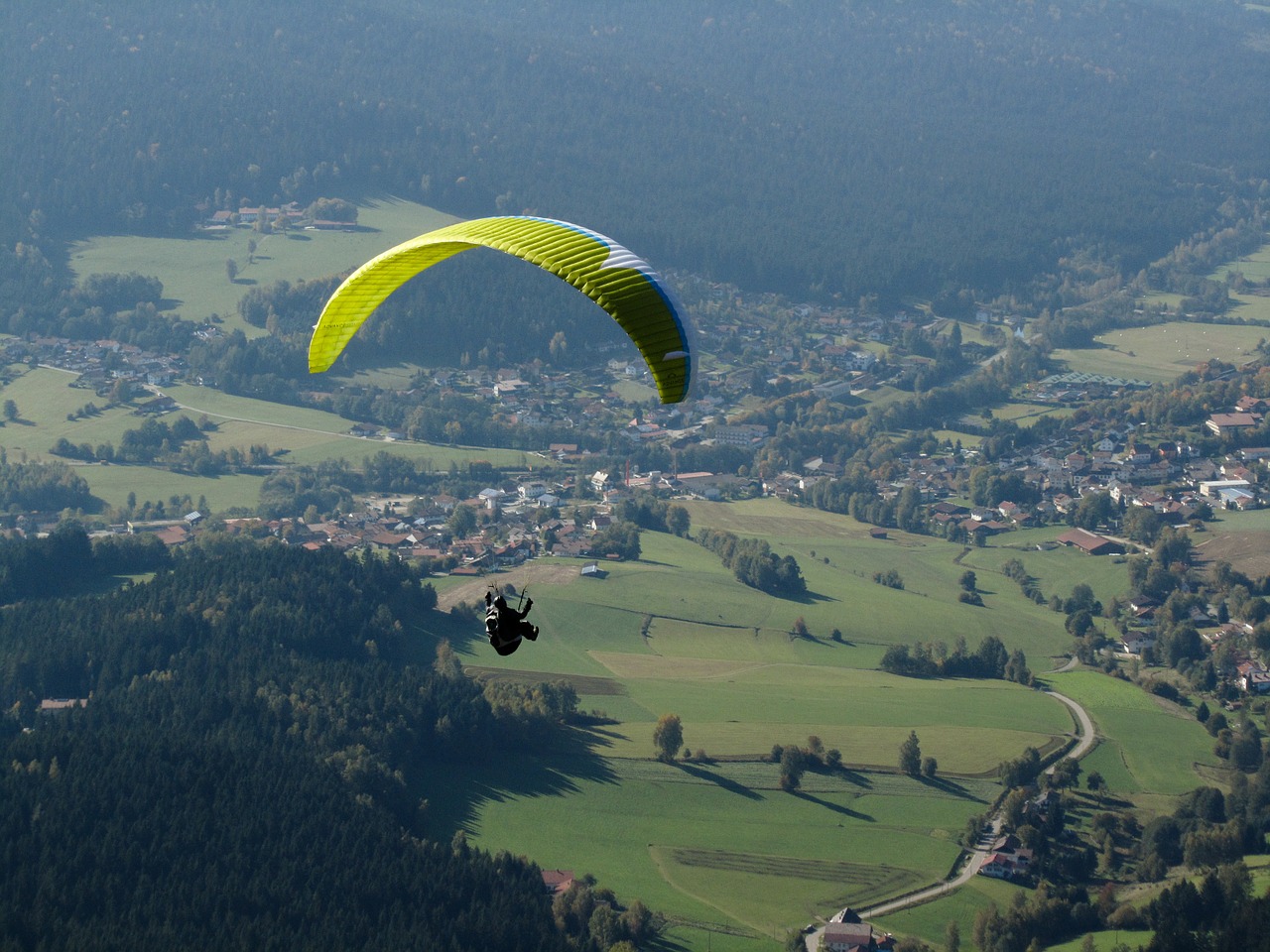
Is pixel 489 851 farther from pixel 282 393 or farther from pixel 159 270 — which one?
pixel 159 270

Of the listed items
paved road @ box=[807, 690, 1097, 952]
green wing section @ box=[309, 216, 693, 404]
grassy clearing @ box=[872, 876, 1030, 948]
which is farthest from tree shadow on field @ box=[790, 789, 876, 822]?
green wing section @ box=[309, 216, 693, 404]

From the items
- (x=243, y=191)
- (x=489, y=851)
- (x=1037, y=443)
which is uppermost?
(x=243, y=191)

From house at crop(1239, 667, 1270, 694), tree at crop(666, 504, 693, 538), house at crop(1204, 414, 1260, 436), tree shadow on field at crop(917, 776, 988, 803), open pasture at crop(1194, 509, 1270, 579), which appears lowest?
tree shadow on field at crop(917, 776, 988, 803)

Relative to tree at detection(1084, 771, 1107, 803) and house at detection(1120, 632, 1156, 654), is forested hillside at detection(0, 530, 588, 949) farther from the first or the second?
house at detection(1120, 632, 1156, 654)

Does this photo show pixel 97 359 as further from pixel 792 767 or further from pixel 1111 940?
pixel 1111 940

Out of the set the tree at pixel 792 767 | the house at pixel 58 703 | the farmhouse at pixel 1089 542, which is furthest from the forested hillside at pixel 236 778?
the farmhouse at pixel 1089 542

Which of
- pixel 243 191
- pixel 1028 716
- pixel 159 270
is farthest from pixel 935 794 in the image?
pixel 243 191
